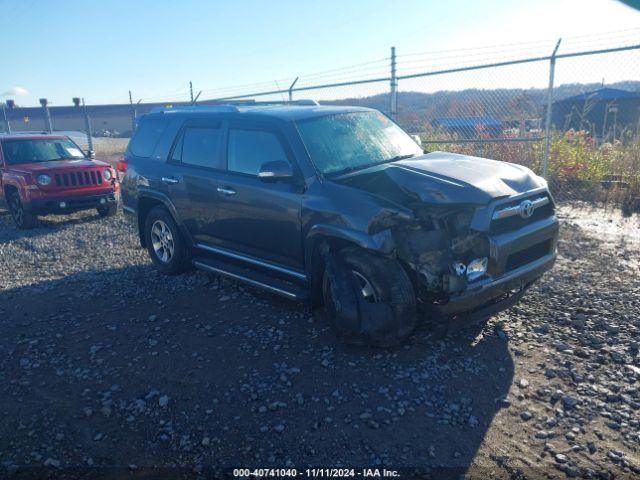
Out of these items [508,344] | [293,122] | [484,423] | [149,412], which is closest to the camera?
[484,423]

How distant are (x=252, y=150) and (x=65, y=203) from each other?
19.8 feet

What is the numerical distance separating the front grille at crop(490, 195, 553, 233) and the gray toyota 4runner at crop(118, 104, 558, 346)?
1 cm

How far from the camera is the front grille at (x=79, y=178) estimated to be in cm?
942

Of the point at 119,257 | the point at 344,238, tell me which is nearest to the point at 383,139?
the point at 344,238

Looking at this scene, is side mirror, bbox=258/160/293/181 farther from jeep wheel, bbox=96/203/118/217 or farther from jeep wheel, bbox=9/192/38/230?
jeep wheel, bbox=9/192/38/230

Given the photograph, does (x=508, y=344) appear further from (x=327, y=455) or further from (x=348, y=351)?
(x=327, y=455)

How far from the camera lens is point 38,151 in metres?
10.1

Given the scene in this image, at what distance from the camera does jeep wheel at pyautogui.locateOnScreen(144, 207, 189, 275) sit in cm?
596

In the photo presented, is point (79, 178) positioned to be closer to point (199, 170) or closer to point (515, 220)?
point (199, 170)

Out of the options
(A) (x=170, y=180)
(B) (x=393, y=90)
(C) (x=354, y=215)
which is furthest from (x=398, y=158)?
(B) (x=393, y=90)

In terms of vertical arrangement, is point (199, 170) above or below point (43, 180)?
above

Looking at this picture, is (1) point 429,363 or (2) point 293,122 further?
(2) point 293,122

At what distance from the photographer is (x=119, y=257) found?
724 centimetres

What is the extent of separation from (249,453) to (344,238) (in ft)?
5.68
